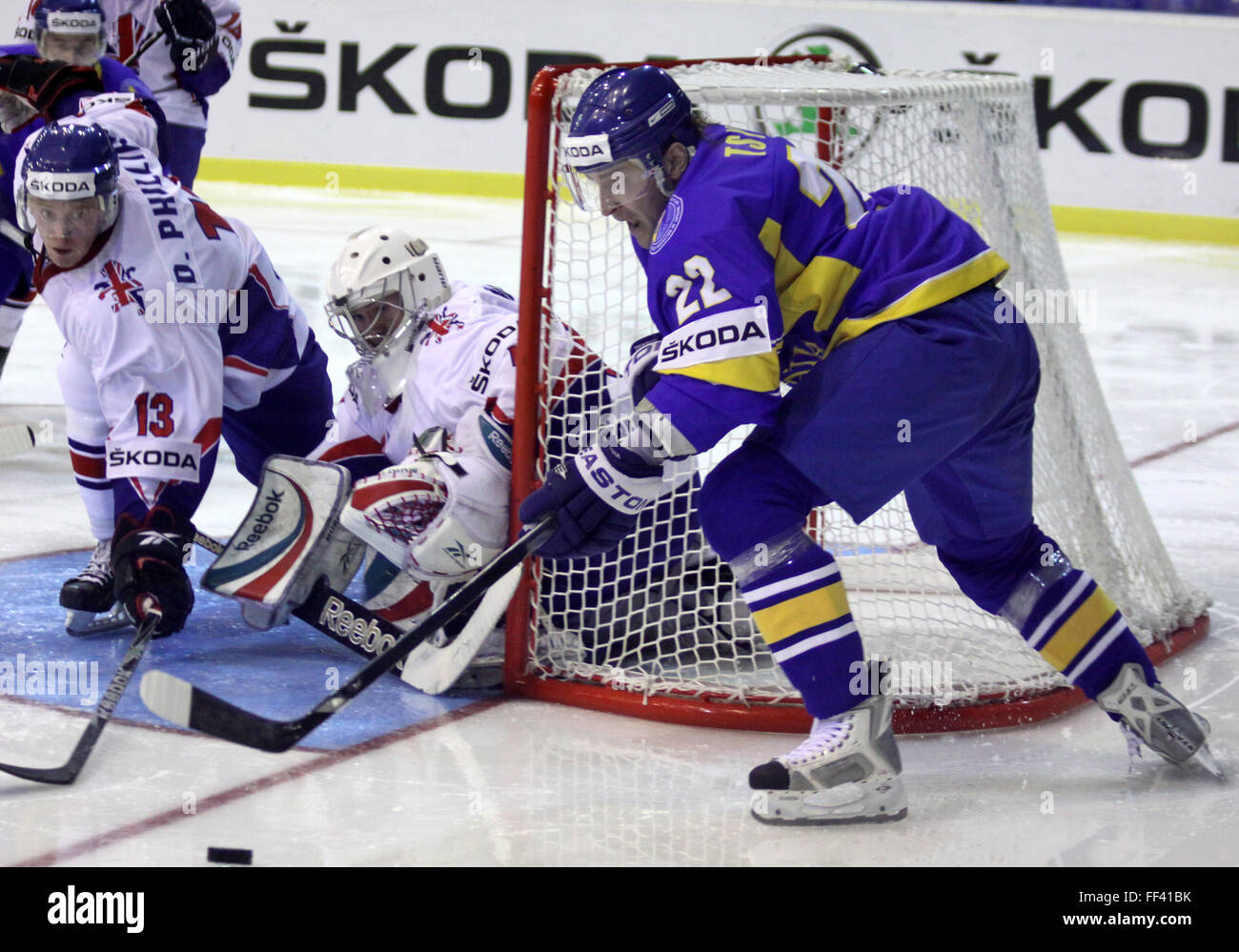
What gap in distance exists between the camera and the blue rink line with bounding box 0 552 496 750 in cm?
287

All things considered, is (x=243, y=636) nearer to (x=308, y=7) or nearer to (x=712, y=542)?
(x=712, y=542)

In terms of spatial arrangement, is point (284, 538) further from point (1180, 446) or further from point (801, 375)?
point (1180, 446)

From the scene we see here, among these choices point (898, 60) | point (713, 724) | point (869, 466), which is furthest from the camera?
point (898, 60)

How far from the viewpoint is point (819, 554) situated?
95.5 inches

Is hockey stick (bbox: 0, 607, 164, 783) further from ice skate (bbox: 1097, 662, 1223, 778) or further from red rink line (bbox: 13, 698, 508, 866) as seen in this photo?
ice skate (bbox: 1097, 662, 1223, 778)

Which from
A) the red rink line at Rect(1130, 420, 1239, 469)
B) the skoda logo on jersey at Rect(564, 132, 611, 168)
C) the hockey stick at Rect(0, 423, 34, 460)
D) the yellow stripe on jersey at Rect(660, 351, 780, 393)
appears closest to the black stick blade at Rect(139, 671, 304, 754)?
the yellow stripe on jersey at Rect(660, 351, 780, 393)

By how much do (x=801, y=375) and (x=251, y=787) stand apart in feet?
3.31

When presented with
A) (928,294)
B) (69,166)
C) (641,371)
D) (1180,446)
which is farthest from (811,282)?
(1180,446)

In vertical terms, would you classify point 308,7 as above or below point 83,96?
above

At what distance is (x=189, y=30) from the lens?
16.1 ft

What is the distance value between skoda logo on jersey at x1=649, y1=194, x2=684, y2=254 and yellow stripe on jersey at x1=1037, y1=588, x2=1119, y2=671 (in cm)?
88

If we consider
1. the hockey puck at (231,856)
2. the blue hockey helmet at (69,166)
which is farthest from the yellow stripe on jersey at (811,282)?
the blue hockey helmet at (69,166)
